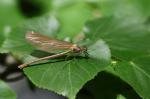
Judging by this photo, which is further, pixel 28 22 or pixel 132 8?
pixel 132 8

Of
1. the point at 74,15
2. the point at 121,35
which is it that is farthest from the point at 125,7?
the point at 121,35

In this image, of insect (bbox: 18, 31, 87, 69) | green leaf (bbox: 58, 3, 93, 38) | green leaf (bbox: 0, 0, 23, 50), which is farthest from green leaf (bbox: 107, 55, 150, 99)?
green leaf (bbox: 0, 0, 23, 50)

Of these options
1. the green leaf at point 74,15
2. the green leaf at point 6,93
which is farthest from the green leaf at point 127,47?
the green leaf at point 74,15

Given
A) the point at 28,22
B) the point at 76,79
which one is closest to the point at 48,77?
the point at 76,79

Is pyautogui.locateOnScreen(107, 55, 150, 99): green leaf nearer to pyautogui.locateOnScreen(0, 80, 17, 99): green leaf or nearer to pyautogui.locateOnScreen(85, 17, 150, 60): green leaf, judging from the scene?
pyautogui.locateOnScreen(85, 17, 150, 60): green leaf

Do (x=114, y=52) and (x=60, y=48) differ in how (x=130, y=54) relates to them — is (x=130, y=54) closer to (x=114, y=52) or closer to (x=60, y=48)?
(x=114, y=52)

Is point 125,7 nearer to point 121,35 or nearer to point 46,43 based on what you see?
point 121,35
